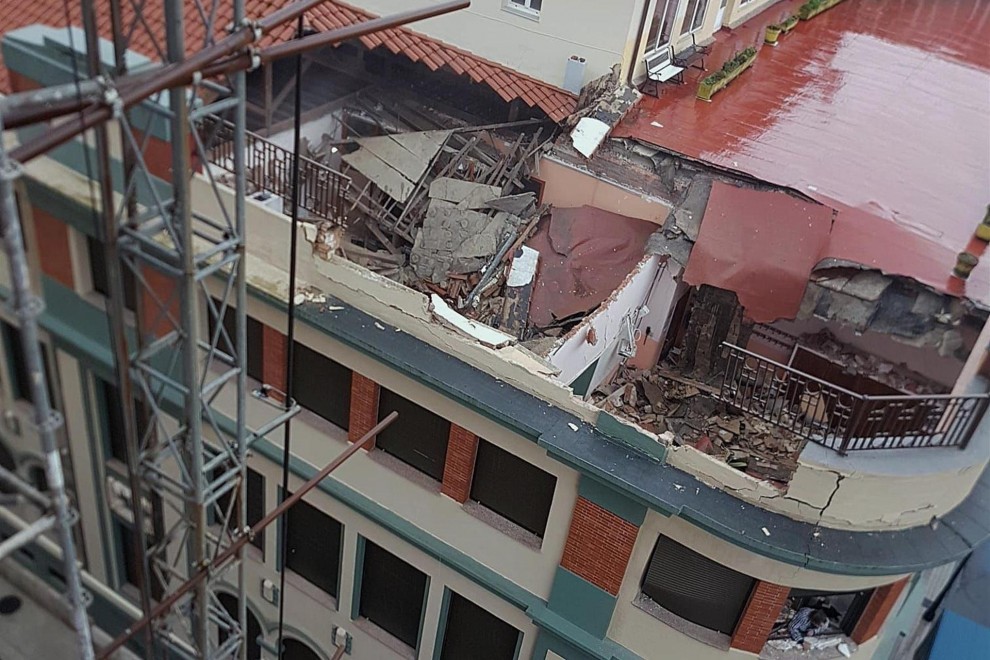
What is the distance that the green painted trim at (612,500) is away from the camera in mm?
9953

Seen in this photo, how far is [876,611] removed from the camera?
11000 mm

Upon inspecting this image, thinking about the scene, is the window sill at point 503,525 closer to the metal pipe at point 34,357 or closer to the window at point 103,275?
the window at point 103,275

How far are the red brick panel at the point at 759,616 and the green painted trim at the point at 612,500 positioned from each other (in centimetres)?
172

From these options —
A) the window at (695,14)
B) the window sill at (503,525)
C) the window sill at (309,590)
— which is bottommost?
the window sill at (309,590)

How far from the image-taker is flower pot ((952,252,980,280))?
11.4 m

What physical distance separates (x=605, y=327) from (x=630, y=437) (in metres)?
1.97

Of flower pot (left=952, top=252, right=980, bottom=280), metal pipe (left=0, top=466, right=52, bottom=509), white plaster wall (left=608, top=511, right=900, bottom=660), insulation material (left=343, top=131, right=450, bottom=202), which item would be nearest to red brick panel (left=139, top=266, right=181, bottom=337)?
metal pipe (left=0, top=466, right=52, bottom=509)

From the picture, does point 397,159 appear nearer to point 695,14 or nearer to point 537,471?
point 537,471

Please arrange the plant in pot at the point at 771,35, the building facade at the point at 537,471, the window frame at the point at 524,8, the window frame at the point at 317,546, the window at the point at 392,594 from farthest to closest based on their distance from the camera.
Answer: the plant in pot at the point at 771,35, the window frame at the point at 524,8, the window frame at the point at 317,546, the window at the point at 392,594, the building facade at the point at 537,471

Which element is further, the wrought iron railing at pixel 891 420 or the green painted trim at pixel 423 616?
the green painted trim at pixel 423 616

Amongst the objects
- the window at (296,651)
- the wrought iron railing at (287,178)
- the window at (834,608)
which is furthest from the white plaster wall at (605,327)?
the window at (296,651)

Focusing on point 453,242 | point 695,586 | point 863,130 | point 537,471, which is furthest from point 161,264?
point 863,130

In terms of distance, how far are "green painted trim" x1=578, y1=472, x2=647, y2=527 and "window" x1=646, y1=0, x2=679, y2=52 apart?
347 inches

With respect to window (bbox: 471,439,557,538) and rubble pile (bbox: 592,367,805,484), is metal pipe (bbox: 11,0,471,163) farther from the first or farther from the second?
rubble pile (bbox: 592,367,805,484)
